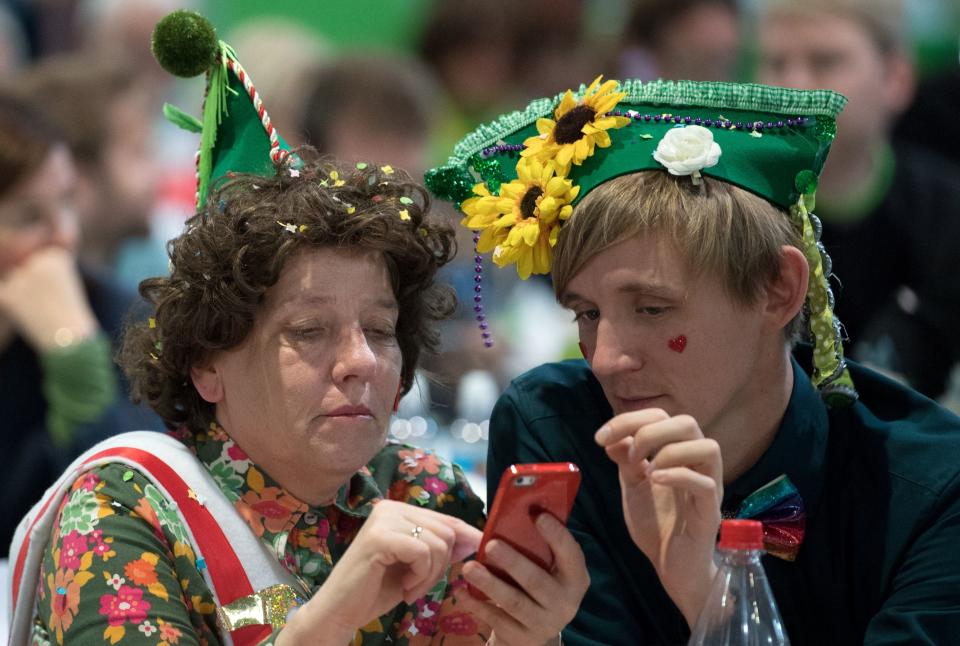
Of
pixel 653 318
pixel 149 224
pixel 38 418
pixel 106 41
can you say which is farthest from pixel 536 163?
pixel 106 41

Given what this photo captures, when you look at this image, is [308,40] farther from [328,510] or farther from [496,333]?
[328,510]

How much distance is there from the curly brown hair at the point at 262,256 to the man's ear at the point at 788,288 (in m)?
0.54

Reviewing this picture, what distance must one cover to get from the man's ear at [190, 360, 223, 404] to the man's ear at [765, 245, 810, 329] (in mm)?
880

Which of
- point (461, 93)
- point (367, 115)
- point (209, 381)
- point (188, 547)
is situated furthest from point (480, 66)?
point (188, 547)

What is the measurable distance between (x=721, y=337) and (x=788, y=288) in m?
0.16

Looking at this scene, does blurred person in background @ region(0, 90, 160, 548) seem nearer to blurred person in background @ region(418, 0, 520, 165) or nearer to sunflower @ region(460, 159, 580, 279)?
sunflower @ region(460, 159, 580, 279)

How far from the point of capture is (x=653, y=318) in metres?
2.14

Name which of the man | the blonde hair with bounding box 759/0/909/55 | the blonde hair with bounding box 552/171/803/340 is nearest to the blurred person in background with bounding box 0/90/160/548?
the man

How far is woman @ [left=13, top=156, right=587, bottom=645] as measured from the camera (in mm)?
1914

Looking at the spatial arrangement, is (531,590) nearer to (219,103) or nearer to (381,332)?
(381,332)

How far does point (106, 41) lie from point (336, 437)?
520 cm

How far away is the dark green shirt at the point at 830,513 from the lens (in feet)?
6.80

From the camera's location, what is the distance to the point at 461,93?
6312mm

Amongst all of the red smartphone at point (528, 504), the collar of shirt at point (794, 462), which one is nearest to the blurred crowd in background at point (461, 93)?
the collar of shirt at point (794, 462)
